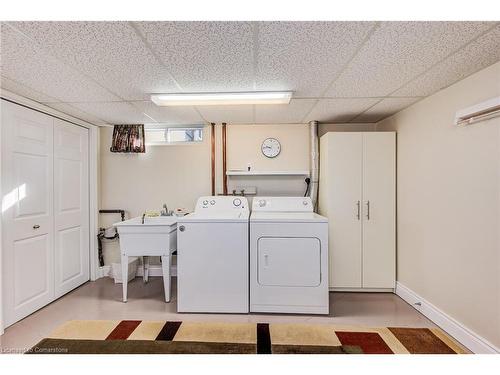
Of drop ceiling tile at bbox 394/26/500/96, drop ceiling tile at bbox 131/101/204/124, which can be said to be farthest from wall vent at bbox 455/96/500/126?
drop ceiling tile at bbox 131/101/204/124

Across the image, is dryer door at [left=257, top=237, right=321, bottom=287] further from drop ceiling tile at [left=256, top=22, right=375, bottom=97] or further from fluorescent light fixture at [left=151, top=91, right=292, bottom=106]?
drop ceiling tile at [left=256, top=22, right=375, bottom=97]

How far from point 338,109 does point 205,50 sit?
5.97ft

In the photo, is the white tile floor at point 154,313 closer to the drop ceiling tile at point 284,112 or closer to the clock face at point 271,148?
the clock face at point 271,148

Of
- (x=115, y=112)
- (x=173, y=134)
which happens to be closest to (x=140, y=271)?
(x=173, y=134)

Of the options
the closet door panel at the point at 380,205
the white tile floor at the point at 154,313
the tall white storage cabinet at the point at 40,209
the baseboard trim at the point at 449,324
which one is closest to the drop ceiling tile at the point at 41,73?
the tall white storage cabinet at the point at 40,209

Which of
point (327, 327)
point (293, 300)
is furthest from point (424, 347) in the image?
point (293, 300)

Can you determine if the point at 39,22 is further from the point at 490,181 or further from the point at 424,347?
the point at 424,347

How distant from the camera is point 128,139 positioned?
343cm

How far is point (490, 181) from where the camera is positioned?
1.76m

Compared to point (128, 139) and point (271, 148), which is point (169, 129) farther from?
point (271, 148)

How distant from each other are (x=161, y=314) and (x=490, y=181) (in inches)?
120

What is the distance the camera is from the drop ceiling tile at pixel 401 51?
1.34m

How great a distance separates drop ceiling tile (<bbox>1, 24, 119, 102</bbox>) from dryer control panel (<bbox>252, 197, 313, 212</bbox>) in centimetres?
197

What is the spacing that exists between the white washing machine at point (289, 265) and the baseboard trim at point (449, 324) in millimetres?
975
